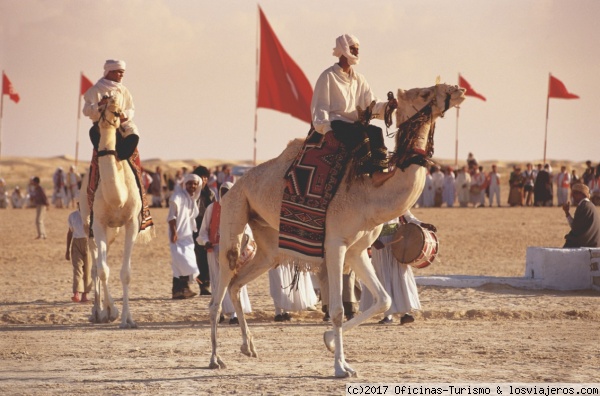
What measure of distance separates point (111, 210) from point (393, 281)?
3.37 metres

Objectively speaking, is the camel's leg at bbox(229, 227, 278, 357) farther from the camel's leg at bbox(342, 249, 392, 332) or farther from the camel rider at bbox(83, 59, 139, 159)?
the camel rider at bbox(83, 59, 139, 159)

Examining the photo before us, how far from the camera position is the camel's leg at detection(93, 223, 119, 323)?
13.4 metres

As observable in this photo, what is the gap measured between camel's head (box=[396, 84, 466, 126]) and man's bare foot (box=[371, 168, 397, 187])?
0.42 metres

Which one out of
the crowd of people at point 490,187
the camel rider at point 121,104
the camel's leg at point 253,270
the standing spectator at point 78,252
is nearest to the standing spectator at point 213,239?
the camel rider at point 121,104

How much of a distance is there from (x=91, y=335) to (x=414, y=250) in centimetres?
361

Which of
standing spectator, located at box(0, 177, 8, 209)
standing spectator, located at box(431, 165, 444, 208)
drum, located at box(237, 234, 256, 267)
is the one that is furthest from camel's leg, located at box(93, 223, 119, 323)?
standing spectator, located at box(0, 177, 8, 209)

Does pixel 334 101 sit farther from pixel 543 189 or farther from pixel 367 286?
pixel 543 189

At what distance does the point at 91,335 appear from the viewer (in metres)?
12.5

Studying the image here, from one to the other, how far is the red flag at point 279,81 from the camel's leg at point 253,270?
17821 mm

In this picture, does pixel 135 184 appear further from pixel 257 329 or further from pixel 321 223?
pixel 321 223

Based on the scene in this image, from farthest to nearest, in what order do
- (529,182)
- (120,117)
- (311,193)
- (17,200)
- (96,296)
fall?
(17,200)
(529,182)
(96,296)
(120,117)
(311,193)

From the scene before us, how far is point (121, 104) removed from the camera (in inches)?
517

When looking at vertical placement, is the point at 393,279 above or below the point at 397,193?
below

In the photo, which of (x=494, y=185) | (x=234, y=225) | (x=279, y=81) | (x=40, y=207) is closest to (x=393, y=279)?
(x=234, y=225)
